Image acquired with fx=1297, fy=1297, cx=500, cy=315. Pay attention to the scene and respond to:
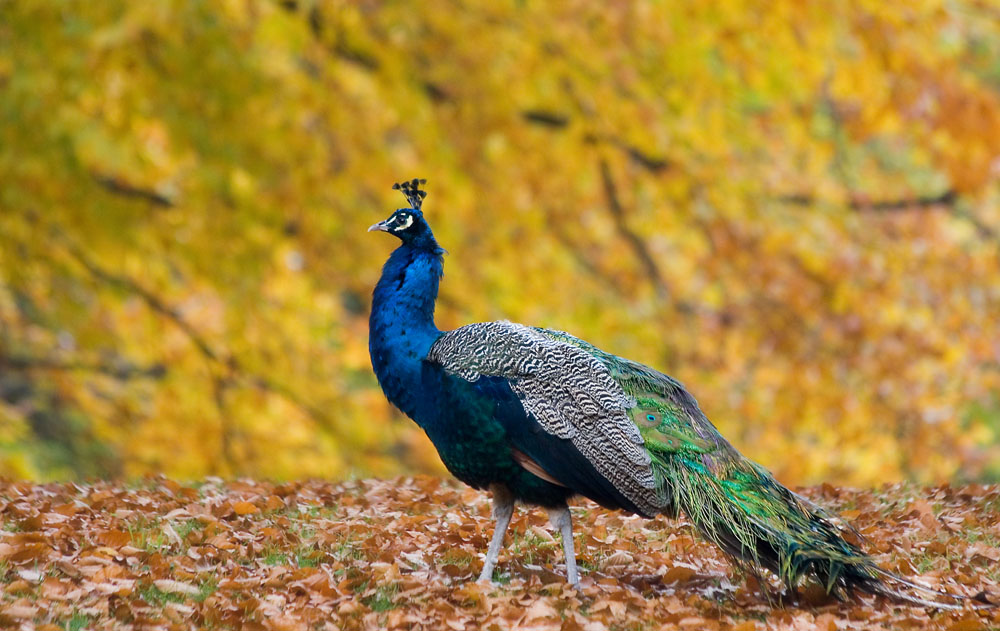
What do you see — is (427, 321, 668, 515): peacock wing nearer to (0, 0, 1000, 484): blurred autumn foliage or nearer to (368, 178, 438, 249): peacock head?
(368, 178, 438, 249): peacock head

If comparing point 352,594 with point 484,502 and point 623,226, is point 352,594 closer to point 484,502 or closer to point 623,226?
point 484,502

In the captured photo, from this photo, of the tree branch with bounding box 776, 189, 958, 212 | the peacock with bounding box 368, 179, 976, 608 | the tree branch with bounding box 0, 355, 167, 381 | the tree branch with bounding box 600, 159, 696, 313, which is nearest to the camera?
the peacock with bounding box 368, 179, 976, 608

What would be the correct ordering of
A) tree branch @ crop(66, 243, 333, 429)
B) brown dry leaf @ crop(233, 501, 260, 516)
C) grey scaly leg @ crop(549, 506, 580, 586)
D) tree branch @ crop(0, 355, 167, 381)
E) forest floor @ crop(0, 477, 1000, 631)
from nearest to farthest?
forest floor @ crop(0, 477, 1000, 631)
grey scaly leg @ crop(549, 506, 580, 586)
brown dry leaf @ crop(233, 501, 260, 516)
tree branch @ crop(66, 243, 333, 429)
tree branch @ crop(0, 355, 167, 381)

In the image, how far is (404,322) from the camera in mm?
5098

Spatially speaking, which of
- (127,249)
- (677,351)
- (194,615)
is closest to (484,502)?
(194,615)

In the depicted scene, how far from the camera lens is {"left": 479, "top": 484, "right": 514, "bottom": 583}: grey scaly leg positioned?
188 inches

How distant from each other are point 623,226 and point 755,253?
1207mm

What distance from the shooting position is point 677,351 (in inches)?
451

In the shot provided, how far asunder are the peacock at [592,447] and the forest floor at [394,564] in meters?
0.19

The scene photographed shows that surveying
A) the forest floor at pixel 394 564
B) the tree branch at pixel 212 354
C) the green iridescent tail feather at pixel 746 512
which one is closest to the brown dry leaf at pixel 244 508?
the forest floor at pixel 394 564

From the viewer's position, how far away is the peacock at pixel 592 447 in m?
4.41

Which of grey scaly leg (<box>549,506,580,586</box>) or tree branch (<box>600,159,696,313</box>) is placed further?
tree branch (<box>600,159,696,313</box>)

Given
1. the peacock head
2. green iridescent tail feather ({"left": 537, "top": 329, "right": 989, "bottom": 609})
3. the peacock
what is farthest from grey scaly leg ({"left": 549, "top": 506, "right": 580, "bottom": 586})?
the peacock head

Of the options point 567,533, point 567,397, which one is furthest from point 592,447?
point 567,533
